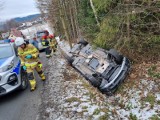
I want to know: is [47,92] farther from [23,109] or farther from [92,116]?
[92,116]

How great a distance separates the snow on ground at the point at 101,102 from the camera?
219 inches

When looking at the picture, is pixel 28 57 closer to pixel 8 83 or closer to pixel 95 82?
pixel 8 83

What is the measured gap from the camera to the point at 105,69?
7.67 metres

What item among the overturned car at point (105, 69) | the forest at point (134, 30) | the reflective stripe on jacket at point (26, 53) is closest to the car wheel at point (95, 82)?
the overturned car at point (105, 69)

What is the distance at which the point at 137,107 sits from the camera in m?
5.83

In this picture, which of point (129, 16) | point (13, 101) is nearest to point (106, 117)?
point (13, 101)

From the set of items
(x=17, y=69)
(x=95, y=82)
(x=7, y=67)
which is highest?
(x=7, y=67)

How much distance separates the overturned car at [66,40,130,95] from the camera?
7.00 meters

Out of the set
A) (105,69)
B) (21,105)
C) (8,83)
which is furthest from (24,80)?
(105,69)

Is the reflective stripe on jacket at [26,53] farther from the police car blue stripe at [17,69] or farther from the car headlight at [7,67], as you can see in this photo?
the car headlight at [7,67]

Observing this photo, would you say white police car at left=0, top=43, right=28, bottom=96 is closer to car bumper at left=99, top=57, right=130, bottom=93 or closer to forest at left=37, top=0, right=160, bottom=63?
car bumper at left=99, top=57, right=130, bottom=93

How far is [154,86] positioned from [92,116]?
208cm

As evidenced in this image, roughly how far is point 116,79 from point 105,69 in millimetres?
757

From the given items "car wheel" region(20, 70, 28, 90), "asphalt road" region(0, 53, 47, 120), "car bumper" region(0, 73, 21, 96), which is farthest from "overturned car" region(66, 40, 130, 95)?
"car bumper" region(0, 73, 21, 96)
